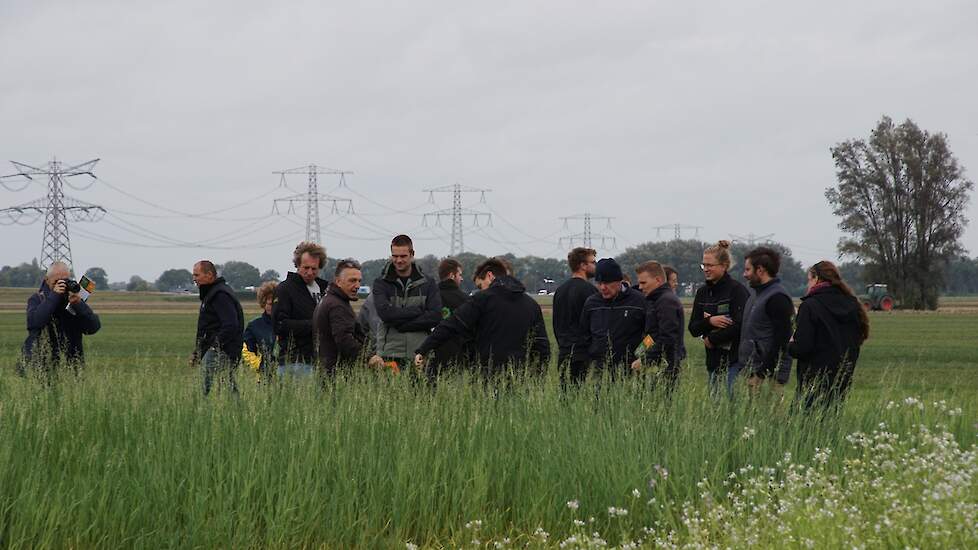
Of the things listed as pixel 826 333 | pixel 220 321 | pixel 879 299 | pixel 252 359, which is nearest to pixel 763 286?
pixel 826 333

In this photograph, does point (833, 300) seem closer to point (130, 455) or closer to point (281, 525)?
point (281, 525)

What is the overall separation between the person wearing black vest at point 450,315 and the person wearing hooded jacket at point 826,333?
9.87 ft

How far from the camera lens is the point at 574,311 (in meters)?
11.8

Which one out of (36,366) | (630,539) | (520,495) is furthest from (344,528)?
(36,366)

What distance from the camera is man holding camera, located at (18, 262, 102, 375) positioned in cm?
1156

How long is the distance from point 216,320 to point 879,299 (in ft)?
273

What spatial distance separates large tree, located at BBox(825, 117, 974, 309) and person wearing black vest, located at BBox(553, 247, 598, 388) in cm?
8230

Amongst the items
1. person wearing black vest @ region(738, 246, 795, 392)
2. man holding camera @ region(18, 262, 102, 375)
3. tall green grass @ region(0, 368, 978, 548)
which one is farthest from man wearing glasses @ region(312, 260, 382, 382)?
person wearing black vest @ region(738, 246, 795, 392)

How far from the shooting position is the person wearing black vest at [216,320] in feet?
38.9

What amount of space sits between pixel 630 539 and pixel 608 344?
3541 mm

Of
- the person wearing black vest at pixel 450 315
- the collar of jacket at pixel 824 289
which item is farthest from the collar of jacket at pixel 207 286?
the collar of jacket at pixel 824 289

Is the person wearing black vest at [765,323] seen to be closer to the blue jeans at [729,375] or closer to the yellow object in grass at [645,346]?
the blue jeans at [729,375]

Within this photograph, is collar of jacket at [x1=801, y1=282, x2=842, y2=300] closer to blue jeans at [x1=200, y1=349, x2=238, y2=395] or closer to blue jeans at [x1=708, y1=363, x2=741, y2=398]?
blue jeans at [x1=708, y1=363, x2=741, y2=398]

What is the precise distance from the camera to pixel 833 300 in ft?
32.5
